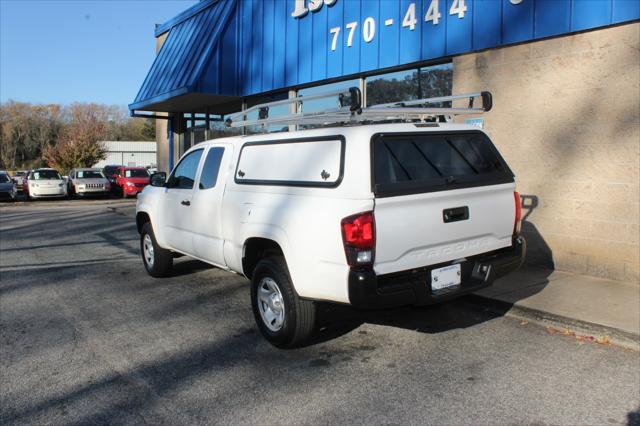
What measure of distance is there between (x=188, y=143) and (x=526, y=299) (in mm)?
14273

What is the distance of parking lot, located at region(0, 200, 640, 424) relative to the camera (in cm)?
359

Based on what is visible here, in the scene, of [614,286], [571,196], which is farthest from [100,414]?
[571,196]

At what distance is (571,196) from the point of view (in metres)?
7.22

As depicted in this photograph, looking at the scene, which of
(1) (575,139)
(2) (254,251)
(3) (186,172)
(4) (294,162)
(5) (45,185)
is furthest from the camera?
(5) (45,185)

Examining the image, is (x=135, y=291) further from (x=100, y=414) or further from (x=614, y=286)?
(x=614, y=286)

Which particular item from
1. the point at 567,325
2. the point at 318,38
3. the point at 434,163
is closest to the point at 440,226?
the point at 434,163

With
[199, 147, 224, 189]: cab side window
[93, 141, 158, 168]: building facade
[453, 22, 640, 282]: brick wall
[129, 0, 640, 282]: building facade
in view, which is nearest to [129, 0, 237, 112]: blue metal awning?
[129, 0, 640, 282]: building facade

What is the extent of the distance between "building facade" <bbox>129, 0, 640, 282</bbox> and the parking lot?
7.79 ft

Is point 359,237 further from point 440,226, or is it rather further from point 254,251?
point 254,251

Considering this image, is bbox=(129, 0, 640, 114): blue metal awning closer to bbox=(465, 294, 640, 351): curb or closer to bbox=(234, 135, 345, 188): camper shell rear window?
bbox=(465, 294, 640, 351): curb

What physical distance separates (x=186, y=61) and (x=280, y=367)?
12016 millimetres

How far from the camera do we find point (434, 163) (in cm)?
452

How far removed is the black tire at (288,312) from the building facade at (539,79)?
14.6ft

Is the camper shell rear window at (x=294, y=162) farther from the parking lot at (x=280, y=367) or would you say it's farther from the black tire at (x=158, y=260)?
the black tire at (x=158, y=260)
